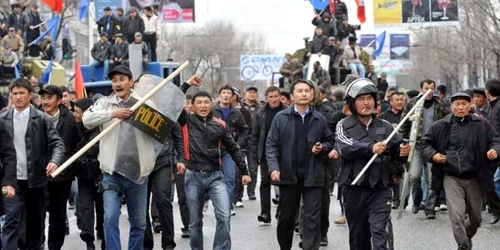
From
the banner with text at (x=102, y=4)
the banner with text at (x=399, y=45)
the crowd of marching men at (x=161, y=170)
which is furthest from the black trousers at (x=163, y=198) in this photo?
the banner with text at (x=399, y=45)

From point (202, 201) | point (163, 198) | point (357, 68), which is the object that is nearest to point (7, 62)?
point (357, 68)

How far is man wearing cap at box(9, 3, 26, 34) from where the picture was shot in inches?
1133

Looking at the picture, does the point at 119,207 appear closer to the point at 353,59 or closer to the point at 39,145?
the point at 39,145

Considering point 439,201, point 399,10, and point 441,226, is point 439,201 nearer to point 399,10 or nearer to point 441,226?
point 441,226

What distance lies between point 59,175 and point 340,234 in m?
4.07

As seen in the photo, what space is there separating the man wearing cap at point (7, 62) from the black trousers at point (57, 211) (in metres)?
13.6

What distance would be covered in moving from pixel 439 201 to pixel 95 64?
12.0 meters

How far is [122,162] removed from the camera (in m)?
10.3

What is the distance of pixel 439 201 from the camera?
17.8m

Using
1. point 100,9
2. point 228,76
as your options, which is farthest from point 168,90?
point 228,76

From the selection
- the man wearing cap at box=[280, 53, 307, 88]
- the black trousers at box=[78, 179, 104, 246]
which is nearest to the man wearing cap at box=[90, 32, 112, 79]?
the man wearing cap at box=[280, 53, 307, 88]

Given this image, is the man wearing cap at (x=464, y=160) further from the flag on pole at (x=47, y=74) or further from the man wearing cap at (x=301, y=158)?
the flag on pole at (x=47, y=74)

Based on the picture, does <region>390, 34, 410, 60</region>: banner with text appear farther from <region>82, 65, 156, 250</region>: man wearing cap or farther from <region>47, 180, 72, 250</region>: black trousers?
<region>82, 65, 156, 250</region>: man wearing cap

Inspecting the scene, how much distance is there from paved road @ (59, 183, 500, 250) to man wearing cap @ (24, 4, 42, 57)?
43.1ft
